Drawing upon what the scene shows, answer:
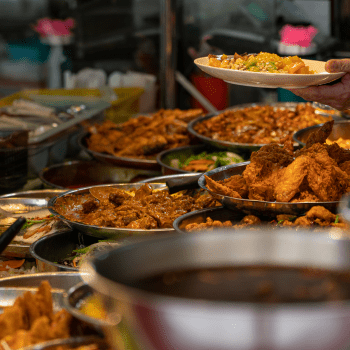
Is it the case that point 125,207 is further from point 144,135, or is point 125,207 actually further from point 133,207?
point 144,135

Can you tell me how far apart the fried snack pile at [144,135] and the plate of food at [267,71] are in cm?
135

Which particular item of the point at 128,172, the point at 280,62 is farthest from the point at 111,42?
the point at 280,62

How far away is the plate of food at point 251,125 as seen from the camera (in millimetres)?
3232

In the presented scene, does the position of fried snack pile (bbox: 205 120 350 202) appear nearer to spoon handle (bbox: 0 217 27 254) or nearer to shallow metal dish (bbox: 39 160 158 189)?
spoon handle (bbox: 0 217 27 254)

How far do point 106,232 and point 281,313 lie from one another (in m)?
1.19

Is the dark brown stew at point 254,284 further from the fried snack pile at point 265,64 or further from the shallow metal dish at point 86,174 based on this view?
the shallow metal dish at point 86,174

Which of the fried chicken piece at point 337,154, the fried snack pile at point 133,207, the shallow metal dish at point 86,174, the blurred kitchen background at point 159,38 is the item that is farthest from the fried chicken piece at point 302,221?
the blurred kitchen background at point 159,38

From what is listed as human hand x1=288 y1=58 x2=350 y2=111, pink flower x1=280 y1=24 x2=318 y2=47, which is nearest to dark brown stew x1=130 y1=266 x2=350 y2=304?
human hand x1=288 y1=58 x2=350 y2=111

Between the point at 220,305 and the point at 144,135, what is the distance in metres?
3.01

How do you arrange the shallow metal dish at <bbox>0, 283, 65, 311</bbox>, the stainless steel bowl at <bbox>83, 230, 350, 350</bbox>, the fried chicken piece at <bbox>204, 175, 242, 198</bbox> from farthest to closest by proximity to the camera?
the fried chicken piece at <bbox>204, 175, 242, 198</bbox> < the shallow metal dish at <bbox>0, 283, 65, 311</bbox> < the stainless steel bowl at <bbox>83, 230, 350, 350</bbox>

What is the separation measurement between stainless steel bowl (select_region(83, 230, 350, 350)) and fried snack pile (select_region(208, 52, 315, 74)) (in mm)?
1181

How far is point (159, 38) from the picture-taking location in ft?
18.4

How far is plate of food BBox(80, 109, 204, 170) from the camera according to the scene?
3.36 metres

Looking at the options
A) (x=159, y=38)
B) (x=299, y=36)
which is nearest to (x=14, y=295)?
(x=159, y=38)
